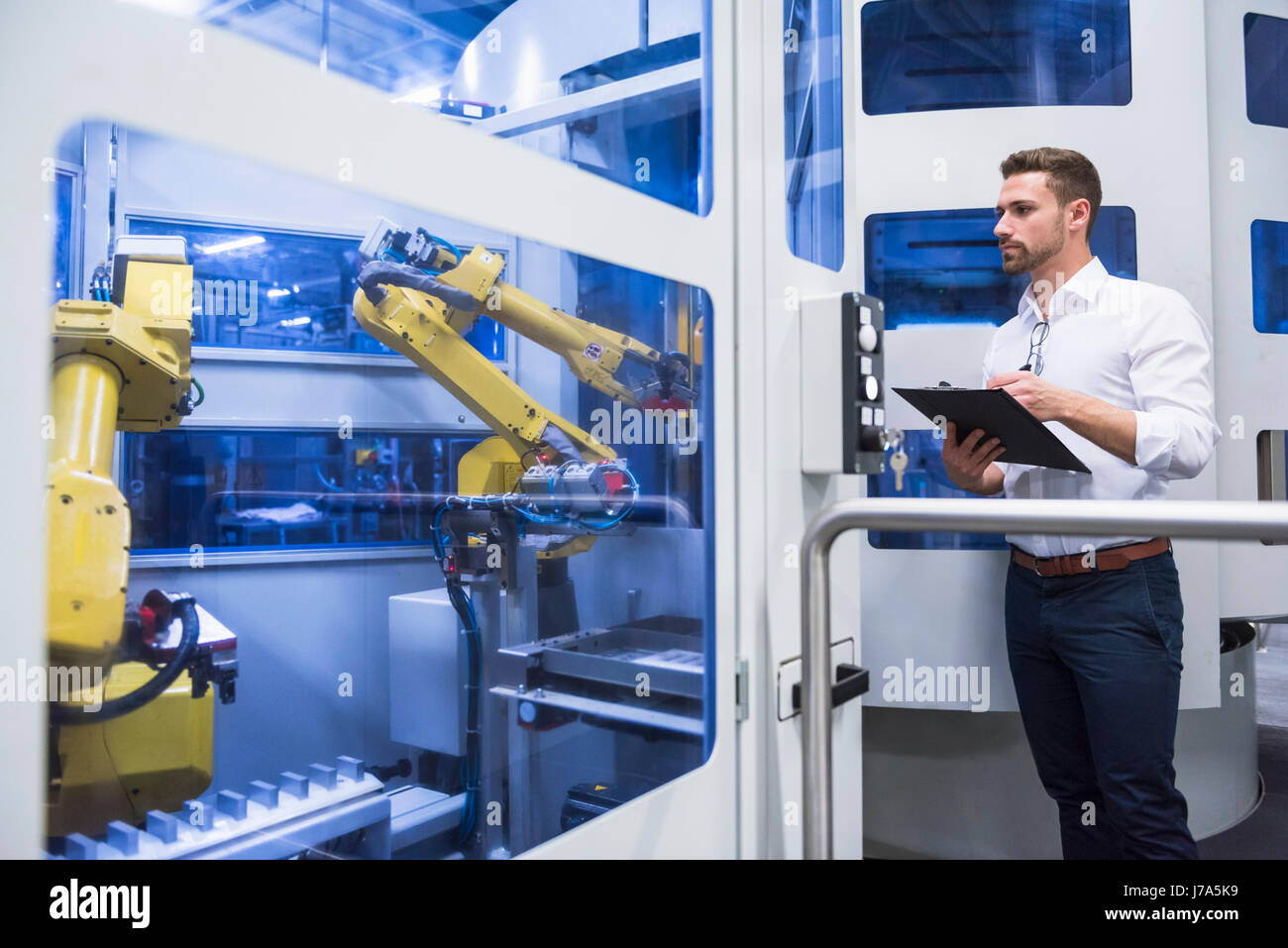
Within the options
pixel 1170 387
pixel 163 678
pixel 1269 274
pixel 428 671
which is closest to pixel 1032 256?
pixel 1170 387

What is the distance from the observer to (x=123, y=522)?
0.77 meters

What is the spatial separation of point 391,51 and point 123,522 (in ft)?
4.83

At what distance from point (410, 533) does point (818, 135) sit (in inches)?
64.0

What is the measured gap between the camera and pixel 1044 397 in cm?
189

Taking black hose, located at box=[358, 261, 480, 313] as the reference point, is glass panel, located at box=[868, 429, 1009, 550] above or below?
below

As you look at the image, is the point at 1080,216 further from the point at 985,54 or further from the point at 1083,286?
the point at 985,54

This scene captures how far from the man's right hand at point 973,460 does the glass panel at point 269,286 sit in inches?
65.8

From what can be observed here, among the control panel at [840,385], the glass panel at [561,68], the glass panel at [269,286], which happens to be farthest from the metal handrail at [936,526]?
the glass panel at [269,286]

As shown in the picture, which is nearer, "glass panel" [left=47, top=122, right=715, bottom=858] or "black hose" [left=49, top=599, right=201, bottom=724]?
"black hose" [left=49, top=599, right=201, bottom=724]

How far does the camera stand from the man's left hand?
189 centimetres

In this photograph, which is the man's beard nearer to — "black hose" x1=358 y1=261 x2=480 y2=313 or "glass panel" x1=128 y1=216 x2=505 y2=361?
"black hose" x1=358 y1=261 x2=480 y2=313

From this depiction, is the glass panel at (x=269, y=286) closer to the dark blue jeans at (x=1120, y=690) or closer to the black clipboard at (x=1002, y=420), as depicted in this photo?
the black clipboard at (x=1002, y=420)

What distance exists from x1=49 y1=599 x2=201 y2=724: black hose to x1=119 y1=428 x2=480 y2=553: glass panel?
1.37 meters

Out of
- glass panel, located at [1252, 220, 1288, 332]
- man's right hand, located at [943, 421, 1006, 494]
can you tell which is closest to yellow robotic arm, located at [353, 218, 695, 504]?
man's right hand, located at [943, 421, 1006, 494]
